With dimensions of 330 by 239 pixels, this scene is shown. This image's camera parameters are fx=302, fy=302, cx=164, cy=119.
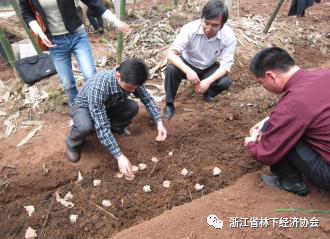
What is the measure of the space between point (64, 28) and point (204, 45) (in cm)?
161

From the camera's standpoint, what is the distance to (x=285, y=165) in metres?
2.56

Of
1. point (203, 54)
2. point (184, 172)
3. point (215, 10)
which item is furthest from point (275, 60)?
point (203, 54)

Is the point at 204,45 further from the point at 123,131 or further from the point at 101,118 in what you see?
the point at 101,118

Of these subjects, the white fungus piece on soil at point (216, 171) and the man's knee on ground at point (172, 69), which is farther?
the man's knee on ground at point (172, 69)

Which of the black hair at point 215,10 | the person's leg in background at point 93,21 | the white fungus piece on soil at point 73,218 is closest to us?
the white fungus piece on soil at point 73,218

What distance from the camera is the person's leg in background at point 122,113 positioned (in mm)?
3355

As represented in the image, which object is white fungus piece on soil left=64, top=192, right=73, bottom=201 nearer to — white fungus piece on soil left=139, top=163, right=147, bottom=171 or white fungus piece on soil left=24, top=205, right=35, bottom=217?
white fungus piece on soil left=24, top=205, right=35, bottom=217

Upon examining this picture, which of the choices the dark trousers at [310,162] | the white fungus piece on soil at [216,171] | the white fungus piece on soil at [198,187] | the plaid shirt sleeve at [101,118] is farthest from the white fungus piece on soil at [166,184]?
the dark trousers at [310,162]

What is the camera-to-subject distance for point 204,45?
3.64 metres

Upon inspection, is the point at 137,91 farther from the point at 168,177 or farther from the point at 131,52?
the point at 131,52

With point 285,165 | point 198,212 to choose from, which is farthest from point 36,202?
point 285,165

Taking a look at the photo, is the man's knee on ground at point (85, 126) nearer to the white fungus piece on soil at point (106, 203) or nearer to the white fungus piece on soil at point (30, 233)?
the white fungus piece on soil at point (106, 203)

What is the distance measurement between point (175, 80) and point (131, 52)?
2.02 meters

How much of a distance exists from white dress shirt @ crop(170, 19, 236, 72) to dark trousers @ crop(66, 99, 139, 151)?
3.05 feet
